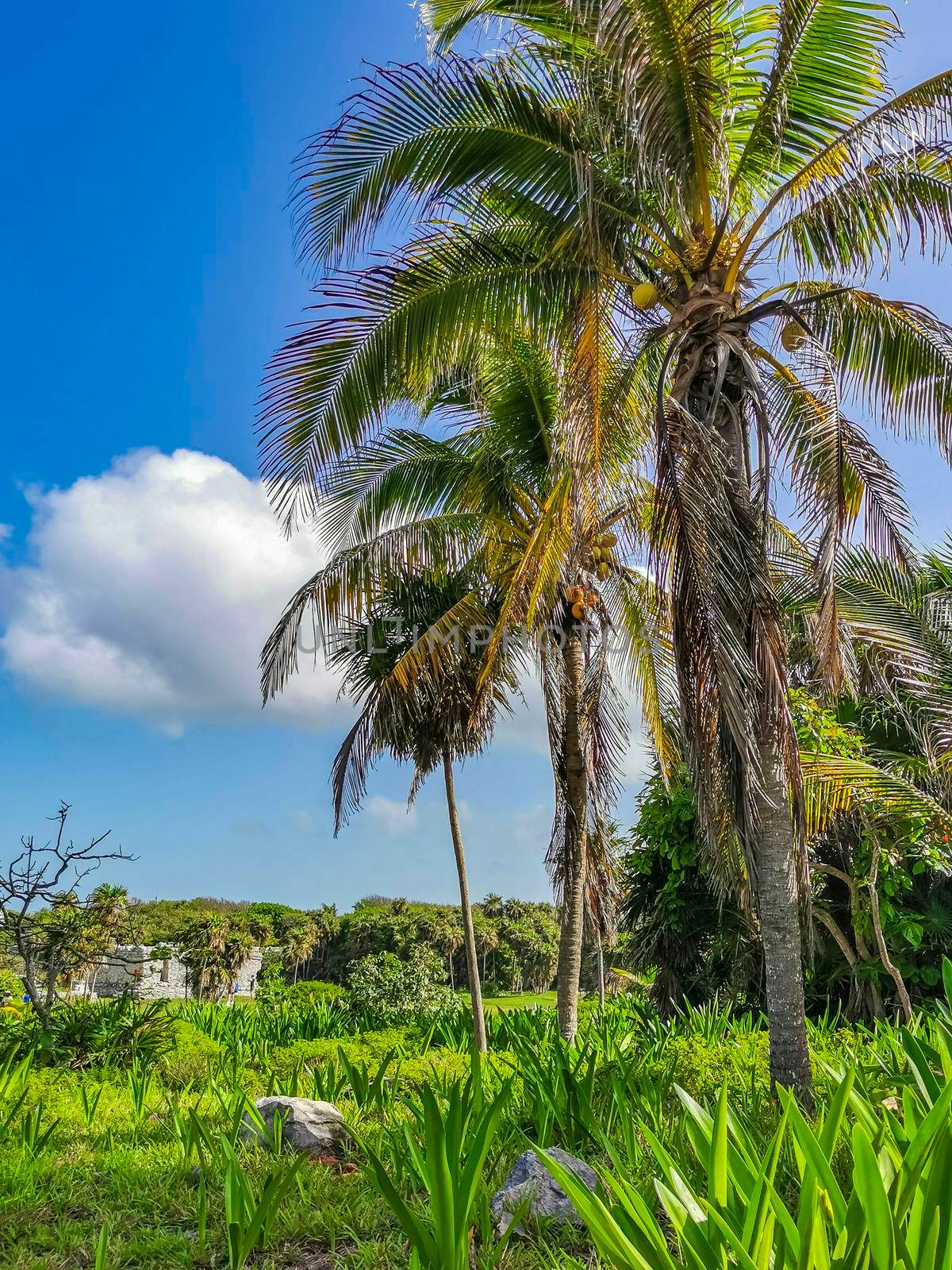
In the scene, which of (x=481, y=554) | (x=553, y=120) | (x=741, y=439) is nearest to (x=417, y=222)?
(x=553, y=120)

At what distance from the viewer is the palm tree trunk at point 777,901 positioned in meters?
4.64

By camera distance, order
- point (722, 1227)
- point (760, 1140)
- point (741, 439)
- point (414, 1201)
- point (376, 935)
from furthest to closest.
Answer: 1. point (376, 935)
2. point (741, 439)
3. point (760, 1140)
4. point (414, 1201)
5. point (722, 1227)

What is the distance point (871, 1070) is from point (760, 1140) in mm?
1164

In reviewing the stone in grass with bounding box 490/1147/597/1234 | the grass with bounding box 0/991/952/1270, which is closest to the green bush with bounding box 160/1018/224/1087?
the grass with bounding box 0/991/952/1270

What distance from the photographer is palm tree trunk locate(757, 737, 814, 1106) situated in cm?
464

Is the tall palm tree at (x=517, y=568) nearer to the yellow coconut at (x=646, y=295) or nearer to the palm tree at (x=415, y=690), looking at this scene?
the palm tree at (x=415, y=690)

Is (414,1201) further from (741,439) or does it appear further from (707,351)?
(707,351)

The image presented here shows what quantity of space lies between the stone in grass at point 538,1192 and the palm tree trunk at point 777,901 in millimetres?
1960

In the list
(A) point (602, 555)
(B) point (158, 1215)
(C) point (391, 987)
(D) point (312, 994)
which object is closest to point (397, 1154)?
(B) point (158, 1215)

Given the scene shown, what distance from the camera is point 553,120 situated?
5.70 meters

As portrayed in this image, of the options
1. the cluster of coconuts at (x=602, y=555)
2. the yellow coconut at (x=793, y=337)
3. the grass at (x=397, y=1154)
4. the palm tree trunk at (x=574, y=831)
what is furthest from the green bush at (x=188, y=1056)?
the yellow coconut at (x=793, y=337)

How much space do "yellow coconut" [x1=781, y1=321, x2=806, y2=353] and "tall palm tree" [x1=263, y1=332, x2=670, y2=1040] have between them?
2331 millimetres

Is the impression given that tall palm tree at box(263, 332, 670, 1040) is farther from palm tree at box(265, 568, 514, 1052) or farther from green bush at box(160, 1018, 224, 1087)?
green bush at box(160, 1018, 224, 1087)

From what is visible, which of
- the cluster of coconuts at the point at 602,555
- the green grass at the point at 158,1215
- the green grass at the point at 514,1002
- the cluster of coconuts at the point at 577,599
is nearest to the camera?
the green grass at the point at 158,1215
